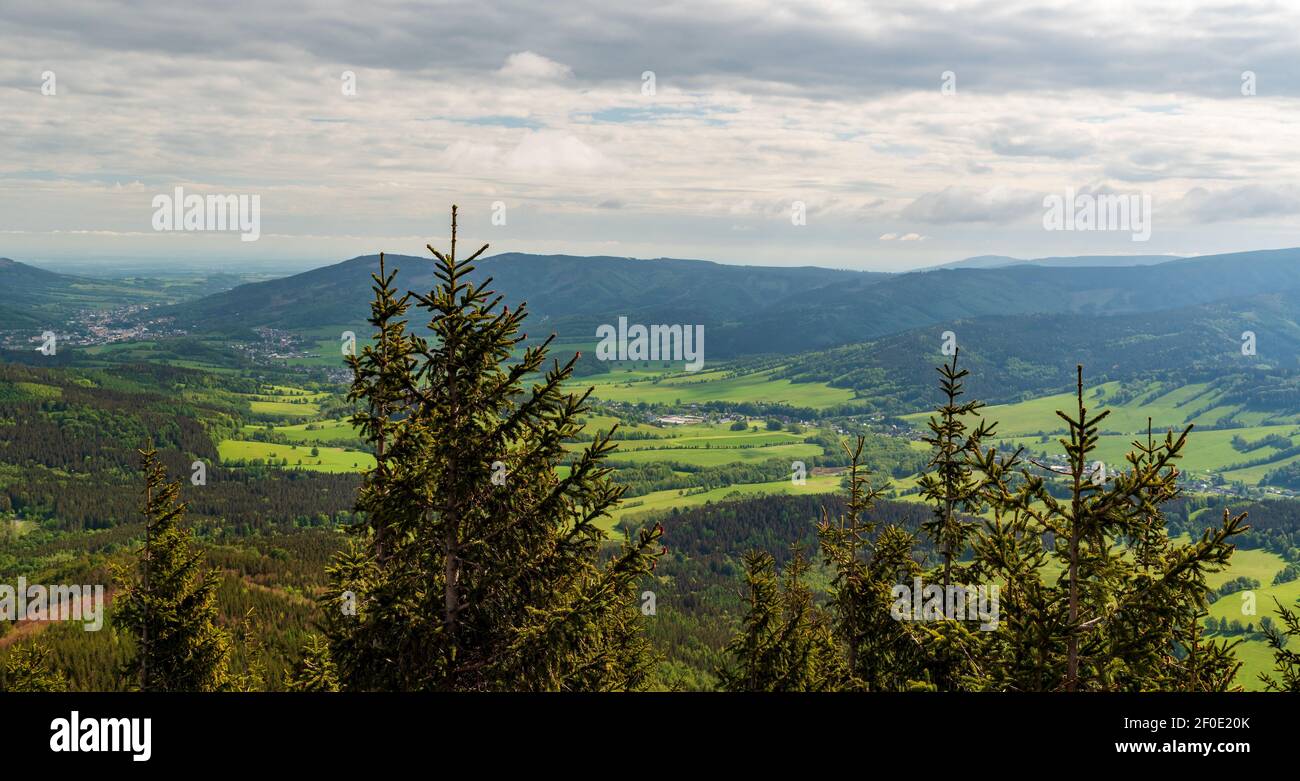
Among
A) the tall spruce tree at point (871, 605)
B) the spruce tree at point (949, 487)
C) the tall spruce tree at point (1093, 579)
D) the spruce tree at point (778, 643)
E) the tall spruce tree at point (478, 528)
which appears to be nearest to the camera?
the tall spruce tree at point (1093, 579)

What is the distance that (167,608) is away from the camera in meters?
29.2

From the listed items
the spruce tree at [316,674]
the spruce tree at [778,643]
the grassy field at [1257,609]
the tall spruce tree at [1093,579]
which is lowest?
the grassy field at [1257,609]

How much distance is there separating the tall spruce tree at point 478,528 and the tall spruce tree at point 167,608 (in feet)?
60.2

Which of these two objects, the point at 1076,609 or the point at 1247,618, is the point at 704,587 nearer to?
the point at 1247,618

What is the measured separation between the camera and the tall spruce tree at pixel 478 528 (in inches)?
560

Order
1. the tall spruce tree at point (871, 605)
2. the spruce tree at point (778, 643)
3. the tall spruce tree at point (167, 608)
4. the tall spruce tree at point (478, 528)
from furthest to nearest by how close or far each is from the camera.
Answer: the spruce tree at point (778, 643)
the tall spruce tree at point (167, 608)
the tall spruce tree at point (871, 605)
the tall spruce tree at point (478, 528)

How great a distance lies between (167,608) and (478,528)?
2145 cm

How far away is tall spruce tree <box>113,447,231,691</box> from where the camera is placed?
2884 centimetres

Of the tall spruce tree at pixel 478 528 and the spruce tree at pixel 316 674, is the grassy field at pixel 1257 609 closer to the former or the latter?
the spruce tree at pixel 316 674

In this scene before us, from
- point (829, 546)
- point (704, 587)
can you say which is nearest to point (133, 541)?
point (704, 587)

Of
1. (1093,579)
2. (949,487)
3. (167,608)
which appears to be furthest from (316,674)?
(1093,579)

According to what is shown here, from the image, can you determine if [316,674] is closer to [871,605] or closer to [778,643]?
[871,605]

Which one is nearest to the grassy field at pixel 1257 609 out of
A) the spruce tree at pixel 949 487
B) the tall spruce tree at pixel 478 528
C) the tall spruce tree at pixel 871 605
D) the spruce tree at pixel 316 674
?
the tall spruce tree at pixel 871 605

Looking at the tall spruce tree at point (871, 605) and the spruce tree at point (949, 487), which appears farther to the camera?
the tall spruce tree at point (871, 605)
